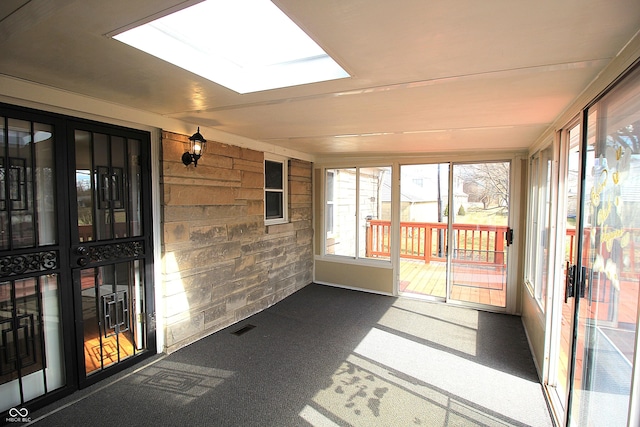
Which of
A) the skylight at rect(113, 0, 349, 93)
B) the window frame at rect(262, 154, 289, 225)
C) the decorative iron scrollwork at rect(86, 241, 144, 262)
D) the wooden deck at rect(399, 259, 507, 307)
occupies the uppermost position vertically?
the skylight at rect(113, 0, 349, 93)

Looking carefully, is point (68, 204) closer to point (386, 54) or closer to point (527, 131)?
point (386, 54)

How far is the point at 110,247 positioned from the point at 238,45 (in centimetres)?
194

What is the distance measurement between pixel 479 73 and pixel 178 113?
235 cm

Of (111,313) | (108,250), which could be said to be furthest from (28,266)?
(111,313)

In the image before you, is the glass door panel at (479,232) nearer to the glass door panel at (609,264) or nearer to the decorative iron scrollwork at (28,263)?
the glass door panel at (609,264)

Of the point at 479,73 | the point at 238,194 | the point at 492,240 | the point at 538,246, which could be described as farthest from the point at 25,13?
the point at 492,240

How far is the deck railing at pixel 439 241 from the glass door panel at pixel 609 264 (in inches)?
104

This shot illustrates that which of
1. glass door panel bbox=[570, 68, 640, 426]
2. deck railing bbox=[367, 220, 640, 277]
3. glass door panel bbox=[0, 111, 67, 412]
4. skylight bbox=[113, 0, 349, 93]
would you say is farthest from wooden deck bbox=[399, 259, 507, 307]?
glass door panel bbox=[0, 111, 67, 412]

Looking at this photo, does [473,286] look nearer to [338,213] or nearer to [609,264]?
[338,213]

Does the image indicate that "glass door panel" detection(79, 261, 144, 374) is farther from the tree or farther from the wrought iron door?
the tree

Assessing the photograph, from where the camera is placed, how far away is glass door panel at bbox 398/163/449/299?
479 cm

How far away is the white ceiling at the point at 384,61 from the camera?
117cm

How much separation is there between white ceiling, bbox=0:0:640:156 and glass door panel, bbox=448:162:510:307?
1.50 meters

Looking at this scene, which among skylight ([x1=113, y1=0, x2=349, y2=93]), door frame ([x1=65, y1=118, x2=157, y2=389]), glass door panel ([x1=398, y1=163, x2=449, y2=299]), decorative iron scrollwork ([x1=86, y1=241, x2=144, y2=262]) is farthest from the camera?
glass door panel ([x1=398, y1=163, x2=449, y2=299])
